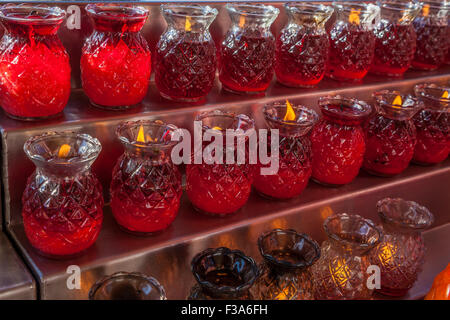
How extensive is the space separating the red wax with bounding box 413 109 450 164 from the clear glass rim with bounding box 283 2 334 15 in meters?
0.38

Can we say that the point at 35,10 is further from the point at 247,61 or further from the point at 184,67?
the point at 247,61

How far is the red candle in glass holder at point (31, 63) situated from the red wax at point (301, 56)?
557mm

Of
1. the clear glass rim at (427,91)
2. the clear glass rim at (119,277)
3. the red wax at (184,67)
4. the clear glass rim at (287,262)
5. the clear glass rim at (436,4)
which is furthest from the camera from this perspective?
the clear glass rim at (436,4)

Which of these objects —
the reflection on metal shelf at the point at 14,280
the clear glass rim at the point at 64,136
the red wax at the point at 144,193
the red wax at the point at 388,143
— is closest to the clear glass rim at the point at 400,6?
the red wax at the point at 388,143

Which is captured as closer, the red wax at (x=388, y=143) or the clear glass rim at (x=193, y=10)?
the clear glass rim at (x=193, y=10)

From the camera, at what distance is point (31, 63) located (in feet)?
2.96

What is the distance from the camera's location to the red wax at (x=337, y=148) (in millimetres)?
1173

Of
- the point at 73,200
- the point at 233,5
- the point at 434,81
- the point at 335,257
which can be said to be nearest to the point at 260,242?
the point at 335,257

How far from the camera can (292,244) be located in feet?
3.24

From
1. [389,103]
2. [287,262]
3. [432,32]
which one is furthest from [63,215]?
[432,32]

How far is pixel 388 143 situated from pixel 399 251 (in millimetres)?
275

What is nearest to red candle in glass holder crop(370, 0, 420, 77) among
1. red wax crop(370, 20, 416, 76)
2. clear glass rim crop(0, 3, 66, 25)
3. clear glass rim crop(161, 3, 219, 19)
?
red wax crop(370, 20, 416, 76)

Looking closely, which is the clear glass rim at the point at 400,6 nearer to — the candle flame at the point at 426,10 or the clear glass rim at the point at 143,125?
the candle flame at the point at 426,10

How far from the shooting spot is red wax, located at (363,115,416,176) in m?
1.26
